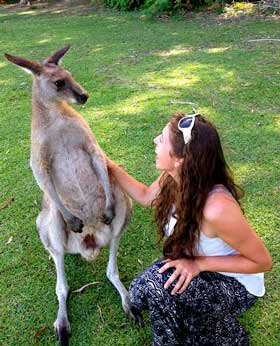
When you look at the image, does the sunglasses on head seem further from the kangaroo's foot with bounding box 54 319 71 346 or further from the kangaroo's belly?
the kangaroo's foot with bounding box 54 319 71 346

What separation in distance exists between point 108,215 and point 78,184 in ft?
0.67

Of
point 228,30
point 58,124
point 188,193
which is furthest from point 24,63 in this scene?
point 228,30

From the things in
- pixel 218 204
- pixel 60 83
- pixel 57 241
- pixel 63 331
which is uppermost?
pixel 60 83

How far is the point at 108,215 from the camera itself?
235 centimetres

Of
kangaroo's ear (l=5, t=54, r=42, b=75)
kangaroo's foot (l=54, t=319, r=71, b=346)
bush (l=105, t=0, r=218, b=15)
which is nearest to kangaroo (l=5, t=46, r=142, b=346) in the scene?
kangaroo's ear (l=5, t=54, r=42, b=75)

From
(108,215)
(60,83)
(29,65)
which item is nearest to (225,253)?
(108,215)

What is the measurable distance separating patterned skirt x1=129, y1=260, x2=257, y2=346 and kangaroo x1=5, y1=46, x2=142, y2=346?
40 cm

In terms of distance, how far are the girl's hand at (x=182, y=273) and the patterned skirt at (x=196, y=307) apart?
0.9 inches

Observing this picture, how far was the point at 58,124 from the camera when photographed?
240cm

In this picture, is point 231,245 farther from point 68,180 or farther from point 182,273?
point 68,180

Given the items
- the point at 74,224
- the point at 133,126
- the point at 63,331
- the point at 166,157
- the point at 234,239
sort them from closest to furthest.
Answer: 1. the point at 234,239
2. the point at 166,157
3. the point at 63,331
4. the point at 74,224
5. the point at 133,126

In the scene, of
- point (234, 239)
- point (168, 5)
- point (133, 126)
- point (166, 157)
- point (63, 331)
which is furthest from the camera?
point (168, 5)

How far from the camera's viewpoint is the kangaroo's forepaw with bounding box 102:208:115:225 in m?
2.35

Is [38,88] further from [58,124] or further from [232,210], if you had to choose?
[232,210]
